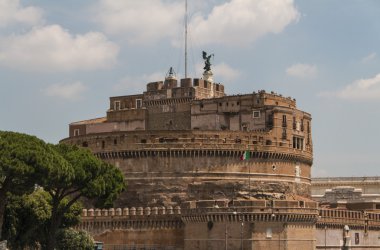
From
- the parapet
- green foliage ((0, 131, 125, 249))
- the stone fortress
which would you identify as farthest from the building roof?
green foliage ((0, 131, 125, 249))

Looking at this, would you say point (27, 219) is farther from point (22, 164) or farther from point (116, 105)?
point (116, 105)

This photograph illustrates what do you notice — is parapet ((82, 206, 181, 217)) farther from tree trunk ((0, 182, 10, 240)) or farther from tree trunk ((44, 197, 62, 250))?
tree trunk ((0, 182, 10, 240))

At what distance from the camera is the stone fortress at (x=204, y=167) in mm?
64562

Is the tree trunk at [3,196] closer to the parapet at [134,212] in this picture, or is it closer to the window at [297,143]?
the parapet at [134,212]

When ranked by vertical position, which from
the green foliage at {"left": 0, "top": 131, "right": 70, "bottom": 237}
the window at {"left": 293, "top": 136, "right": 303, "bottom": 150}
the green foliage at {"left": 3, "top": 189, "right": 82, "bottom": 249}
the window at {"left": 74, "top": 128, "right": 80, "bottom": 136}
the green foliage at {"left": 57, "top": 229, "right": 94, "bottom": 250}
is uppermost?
the window at {"left": 74, "top": 128, "right": 80, "bottom": 136}

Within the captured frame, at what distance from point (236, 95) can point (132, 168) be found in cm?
1267

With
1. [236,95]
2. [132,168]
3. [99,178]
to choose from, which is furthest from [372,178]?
[99,178]

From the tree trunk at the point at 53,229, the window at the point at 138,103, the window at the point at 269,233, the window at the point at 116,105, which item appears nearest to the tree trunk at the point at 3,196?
the tree trunk at the point at 53,229

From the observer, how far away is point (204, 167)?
78.5 meters

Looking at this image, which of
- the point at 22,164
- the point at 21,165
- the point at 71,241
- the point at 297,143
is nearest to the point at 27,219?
the point at 71,241

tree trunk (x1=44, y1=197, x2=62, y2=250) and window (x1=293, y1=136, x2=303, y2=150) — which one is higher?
window (x1=293, y1=136, x2=303, y2=150)

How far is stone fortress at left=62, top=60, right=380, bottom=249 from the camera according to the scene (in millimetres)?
64562

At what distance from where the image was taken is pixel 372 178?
114750 mm

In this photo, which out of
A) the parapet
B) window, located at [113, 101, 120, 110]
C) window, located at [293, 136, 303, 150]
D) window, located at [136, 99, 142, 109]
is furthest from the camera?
window, located at [113, 101, 120, 110]
